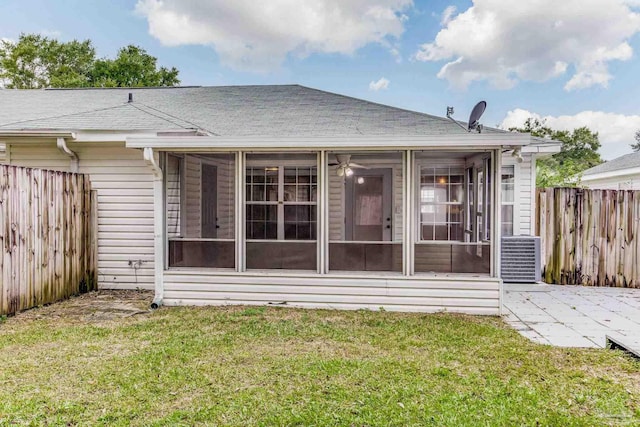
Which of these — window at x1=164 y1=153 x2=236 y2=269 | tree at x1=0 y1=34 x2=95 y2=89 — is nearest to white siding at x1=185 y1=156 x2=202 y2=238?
window at x1=164 y1=153 x2=236 y2=269

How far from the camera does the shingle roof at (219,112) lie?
21.5 feet

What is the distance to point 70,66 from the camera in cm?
2267

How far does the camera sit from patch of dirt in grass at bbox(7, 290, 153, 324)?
4.92 metres

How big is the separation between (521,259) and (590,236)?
1.20m

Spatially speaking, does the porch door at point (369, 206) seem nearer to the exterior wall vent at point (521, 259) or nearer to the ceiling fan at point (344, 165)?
the ceiling fan at point (344, 165)

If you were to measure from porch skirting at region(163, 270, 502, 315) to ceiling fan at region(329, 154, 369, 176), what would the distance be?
1867mm

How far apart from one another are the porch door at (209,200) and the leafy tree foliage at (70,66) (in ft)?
57.8

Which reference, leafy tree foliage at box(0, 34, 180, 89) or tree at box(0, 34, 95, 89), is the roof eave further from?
tree at box(0, 34, 95, 89)

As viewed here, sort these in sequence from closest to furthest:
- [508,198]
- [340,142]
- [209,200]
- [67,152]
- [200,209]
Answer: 1. [340,142]
2. [67,152]
3. [200,209]
4. [209,200]
5. [508,198]

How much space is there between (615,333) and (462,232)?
271 cm

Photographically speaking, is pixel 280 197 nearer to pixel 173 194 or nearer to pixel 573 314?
pixel 173 194

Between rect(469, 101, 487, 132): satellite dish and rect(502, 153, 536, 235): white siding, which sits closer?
rect(469, 101, 487, 132): satellite dish

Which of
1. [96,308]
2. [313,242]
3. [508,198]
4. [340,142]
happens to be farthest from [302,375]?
[508,198]

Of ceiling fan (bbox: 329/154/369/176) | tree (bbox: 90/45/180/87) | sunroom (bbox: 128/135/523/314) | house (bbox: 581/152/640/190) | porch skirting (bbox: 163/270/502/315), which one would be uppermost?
tree (bbox: 90/45/180/87)
